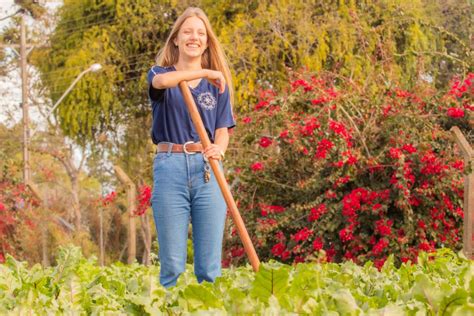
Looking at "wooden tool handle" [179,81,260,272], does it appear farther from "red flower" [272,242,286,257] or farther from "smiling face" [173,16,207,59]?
"red flower" [272,242,286,257]

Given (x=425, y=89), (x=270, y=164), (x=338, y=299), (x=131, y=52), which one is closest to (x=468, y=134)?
(x=425, y=89)

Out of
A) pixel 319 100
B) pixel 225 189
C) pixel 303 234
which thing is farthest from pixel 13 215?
pixel 225 189

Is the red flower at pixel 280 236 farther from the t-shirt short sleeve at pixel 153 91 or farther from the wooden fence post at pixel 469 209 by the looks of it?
the t-shirt short sleeve at pixel 153 91

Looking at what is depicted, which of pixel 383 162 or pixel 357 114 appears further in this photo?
pixel 357 114

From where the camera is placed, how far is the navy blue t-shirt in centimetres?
412

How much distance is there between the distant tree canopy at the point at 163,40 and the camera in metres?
19.8

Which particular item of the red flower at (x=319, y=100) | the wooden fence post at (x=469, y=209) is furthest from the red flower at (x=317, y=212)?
the wooden fence post at (x=469, y=209)

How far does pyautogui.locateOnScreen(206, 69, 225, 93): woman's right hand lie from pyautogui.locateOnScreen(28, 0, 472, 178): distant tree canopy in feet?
50.0

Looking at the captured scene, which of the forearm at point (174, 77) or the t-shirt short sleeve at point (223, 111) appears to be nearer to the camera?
the forearm at point (174, 77)

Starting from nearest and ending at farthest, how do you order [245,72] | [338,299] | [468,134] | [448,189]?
[338,299] < [448,189] < [468,134] < [245,72]

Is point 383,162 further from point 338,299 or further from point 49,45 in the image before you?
point 49,45

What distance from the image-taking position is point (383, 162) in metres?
8.59

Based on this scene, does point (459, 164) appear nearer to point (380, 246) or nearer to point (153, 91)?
point (380, 246)

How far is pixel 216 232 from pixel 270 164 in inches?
210
